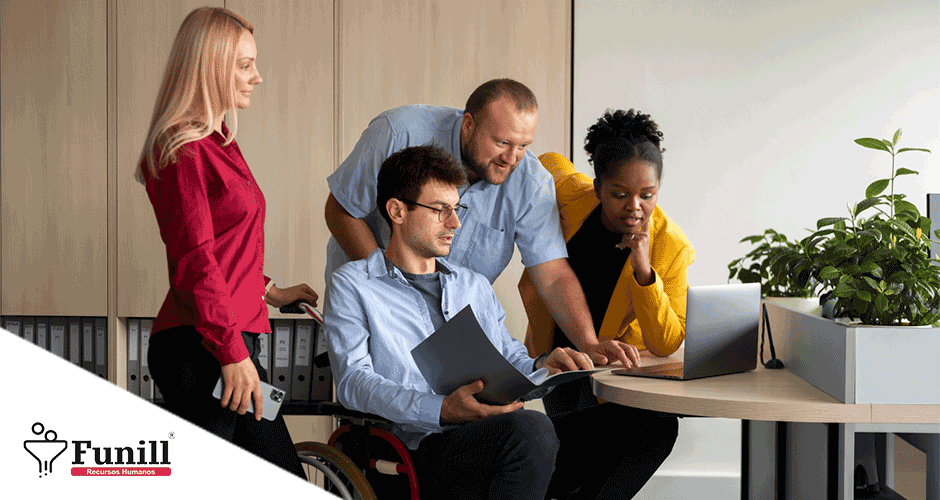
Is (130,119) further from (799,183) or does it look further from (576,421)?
(799,183)

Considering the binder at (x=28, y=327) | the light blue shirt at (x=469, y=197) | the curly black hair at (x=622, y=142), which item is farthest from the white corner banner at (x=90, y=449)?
the binder at (x=28, y=327)

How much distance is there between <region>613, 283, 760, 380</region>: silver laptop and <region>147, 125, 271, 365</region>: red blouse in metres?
0.81

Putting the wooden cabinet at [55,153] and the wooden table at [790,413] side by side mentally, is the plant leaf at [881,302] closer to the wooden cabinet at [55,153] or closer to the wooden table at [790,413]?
the wooden table at [790,413]

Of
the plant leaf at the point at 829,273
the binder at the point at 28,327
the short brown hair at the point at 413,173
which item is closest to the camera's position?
the plant leaf at the point at 829,273

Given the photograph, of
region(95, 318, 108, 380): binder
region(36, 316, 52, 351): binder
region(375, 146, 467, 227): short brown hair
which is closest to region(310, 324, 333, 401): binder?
region(95, 318, 108, 380): binder

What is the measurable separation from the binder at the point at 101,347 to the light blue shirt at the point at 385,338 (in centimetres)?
181

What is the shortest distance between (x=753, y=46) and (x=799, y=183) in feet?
1.95

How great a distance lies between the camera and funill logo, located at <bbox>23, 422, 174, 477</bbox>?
1.54 m

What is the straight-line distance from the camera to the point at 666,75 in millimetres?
3062

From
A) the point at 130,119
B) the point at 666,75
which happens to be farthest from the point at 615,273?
the point at 130,119

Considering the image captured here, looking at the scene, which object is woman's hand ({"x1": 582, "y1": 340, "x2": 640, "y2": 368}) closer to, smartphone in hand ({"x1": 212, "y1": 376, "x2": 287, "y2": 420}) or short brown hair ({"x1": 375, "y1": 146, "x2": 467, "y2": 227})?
short brown hair ({"x1": 375, "y1": 146, "x2": 467, "y2": 227})

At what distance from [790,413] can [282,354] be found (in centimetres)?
214

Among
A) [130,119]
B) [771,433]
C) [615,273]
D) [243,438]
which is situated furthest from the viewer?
[130,119]

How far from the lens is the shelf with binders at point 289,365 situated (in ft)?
9.67
